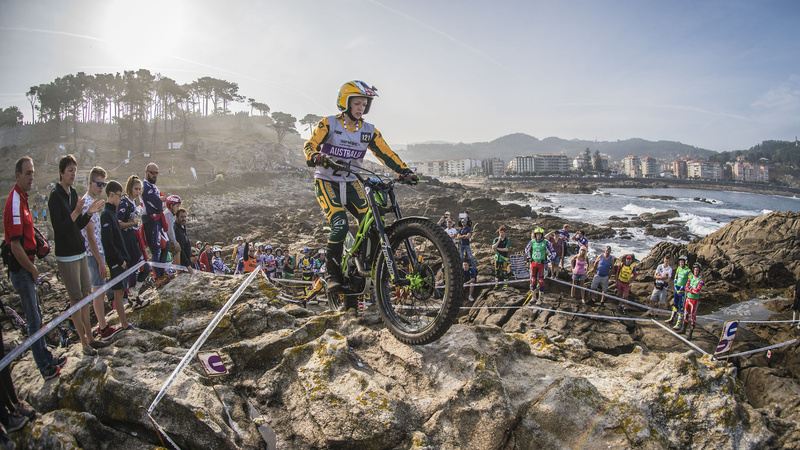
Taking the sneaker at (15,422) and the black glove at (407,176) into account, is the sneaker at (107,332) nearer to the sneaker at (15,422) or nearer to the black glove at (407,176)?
the sneaker at (15,422)

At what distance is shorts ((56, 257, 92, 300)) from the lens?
4730 mm

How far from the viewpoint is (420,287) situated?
438 centimetres

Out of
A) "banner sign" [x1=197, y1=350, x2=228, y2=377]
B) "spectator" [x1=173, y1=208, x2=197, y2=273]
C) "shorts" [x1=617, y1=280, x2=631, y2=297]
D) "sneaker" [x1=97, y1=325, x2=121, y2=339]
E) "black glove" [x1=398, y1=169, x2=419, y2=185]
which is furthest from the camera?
"shorts" [x1=617, y1=280, x2=631, y2=297]

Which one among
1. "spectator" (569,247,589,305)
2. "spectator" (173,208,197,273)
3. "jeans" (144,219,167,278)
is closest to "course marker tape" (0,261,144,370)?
"jeans" (144,219,167,278)

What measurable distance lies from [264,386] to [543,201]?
83690mm

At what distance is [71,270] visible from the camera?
4.78 metres

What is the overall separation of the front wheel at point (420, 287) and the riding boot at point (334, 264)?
3.44 ft

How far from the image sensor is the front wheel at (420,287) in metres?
3.89

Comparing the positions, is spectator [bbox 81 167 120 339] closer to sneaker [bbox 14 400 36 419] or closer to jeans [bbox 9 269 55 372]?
jeans [bbox 9 269 55 372]

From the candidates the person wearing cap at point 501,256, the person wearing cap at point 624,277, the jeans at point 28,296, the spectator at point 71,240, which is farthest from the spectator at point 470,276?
the jeans at point 28,296

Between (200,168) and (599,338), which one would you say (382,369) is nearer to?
(599,338)

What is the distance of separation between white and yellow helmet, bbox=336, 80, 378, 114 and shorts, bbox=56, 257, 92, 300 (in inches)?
157

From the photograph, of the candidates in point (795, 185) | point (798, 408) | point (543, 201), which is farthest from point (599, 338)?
point (795, 185)

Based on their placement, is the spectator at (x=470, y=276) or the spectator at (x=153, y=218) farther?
the spectator at (x=470, y=276)
